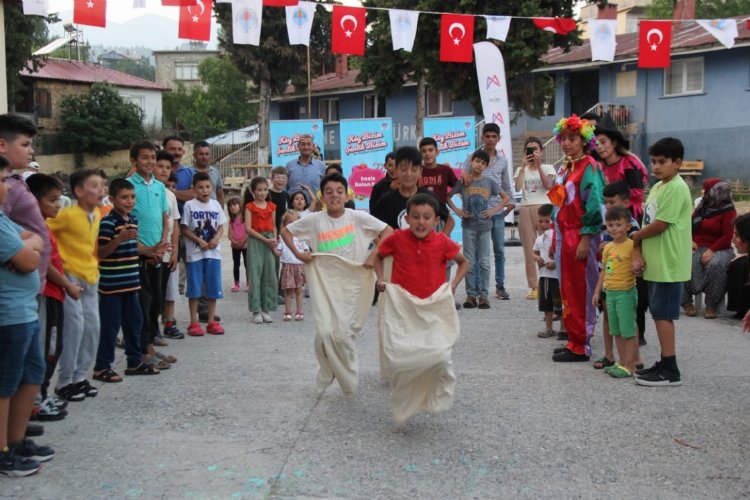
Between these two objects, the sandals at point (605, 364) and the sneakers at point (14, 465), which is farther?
the sandals at point (605, 364)

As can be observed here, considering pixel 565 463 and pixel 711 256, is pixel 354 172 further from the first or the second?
pixel 565 463

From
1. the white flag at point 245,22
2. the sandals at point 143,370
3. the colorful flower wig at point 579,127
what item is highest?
the white flag at point 245,22

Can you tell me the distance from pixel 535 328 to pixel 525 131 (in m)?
25.4

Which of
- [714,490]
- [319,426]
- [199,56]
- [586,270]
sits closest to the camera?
[714,490]

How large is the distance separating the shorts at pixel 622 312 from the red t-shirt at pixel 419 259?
182cm

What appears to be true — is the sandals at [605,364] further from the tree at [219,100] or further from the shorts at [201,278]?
the tree at [219,100]

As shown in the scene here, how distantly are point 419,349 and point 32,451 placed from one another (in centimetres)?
232

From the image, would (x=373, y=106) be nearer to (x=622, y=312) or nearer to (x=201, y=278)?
(x=201, y=278)

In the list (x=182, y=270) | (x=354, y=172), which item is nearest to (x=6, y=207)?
(x=182, y=270)

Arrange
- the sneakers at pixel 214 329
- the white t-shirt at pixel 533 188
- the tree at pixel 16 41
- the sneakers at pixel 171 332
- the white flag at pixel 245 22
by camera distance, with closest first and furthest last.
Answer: the sneakers at pixel 171 332 < the sneakers at pixel 214 329 < the white t-shirt at pixel 533 188 < the white flag at pixel 245 22 < the tree at pixel 16 41

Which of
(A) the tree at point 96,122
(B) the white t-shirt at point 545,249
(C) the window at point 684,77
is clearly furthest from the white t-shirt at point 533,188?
(A) the tree at point 96,122

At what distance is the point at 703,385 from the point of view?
20.6ft

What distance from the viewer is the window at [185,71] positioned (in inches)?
3191

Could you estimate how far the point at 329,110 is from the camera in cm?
4119
